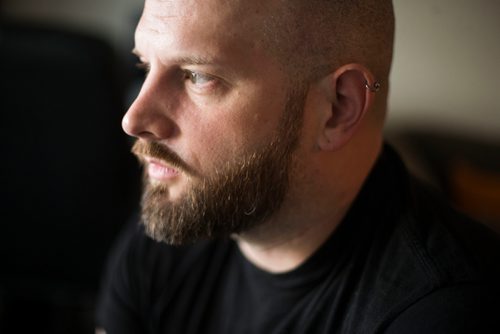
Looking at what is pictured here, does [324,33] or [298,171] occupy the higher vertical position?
[324,33]

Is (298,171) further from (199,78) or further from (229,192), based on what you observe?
(199,78)

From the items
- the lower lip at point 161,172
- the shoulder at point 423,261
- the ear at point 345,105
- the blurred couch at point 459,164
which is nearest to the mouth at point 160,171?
the lower lip at point 161,172

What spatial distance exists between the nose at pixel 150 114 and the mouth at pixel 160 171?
6cm

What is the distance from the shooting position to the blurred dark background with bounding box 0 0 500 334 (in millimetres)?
1521

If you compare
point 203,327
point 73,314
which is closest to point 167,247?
point 203,327

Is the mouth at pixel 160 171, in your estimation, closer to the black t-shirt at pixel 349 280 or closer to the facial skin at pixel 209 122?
the facial skin at pixel 209 122

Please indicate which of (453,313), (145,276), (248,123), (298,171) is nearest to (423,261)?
(453,313)

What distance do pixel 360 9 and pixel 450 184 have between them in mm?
963

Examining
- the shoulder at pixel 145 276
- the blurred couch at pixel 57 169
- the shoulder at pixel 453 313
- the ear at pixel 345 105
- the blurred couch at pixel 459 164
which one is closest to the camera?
the shoulder at pixel 453 313

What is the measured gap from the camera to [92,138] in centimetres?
158

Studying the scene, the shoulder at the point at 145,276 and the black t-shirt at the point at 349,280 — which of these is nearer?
the black t-shirt at the point at 349,280

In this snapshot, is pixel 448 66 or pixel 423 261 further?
pixel 448 66

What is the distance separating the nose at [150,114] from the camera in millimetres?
898

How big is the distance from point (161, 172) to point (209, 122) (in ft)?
0.43
